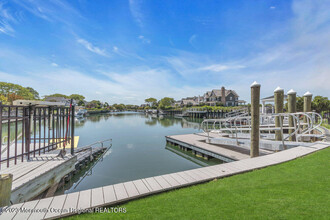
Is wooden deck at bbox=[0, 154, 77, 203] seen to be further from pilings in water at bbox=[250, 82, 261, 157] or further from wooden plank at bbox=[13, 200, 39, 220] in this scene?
pilings in water at bbox=[250, 82, 261, 157]

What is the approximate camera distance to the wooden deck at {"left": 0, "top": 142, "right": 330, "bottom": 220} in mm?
2881

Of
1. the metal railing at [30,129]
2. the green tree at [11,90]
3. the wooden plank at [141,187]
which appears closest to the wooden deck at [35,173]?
the metal railing at [30,129]

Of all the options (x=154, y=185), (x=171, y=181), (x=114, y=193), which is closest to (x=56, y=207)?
(x=114, y=193)

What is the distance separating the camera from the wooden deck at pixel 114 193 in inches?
113

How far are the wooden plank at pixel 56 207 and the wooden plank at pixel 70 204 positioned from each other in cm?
6

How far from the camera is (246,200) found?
3.09m

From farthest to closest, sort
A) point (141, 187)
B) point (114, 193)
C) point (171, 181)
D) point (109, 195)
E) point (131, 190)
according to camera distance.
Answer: point (171, 181) < point (141, 187) < point (131, 190) < point (114, 193) < point (109, 195)

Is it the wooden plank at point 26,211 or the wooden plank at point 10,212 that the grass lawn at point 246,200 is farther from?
the wooden plank at point 10,212

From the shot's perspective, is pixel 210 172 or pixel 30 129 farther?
pixel 30 129

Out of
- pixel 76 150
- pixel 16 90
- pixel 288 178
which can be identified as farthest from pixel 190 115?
pixel 16 90

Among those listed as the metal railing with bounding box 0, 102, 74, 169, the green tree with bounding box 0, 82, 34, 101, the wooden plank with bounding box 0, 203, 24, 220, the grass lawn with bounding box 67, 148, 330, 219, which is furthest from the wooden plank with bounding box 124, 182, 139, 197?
the green tree with bounding box 0, 82, 34, 101

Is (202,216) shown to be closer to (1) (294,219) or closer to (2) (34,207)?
(1) (294,219)

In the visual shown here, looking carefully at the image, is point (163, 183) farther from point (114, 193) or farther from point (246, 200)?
point (246, 200)

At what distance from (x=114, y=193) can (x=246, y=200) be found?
8.78ft
